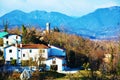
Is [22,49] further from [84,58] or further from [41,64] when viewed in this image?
[84,58]

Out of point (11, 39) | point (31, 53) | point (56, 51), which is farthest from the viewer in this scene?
point (11, 39)

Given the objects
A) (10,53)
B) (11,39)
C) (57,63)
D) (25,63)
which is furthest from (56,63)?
(11,39)

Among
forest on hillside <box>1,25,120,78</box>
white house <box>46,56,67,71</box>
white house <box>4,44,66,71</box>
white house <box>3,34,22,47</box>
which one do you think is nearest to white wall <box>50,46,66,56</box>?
forest on hillside <box>1,25,120,78</box>

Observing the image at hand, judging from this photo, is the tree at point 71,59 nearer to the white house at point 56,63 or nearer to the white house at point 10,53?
the white house at point 56,63

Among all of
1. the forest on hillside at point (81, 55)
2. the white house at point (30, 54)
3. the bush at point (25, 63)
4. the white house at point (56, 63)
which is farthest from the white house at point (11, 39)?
the white house at point (56, 63)

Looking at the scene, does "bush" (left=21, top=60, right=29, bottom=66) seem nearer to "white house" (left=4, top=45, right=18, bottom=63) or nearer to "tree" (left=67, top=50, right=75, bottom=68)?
"white house" (left=4, top=45, right=18, bottom=63)

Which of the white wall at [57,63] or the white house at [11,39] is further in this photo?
the white house at [11,39]

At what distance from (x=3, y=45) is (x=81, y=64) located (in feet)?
38.3

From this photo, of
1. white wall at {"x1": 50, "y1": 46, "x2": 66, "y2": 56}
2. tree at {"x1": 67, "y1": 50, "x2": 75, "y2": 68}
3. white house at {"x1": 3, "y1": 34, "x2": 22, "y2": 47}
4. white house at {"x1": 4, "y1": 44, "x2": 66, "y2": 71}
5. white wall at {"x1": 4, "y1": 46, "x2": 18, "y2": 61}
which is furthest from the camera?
white house at {"x1": 3, "y1": 34, "x2": 22, "y2": 47}

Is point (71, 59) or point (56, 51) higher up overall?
point (56, 51)

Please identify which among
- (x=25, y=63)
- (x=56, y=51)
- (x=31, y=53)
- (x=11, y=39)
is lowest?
(x=25, y=63)

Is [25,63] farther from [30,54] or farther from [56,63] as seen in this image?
[56,63]

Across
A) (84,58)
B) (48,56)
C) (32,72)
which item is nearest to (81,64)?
(84,58)

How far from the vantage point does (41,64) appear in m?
44.6
